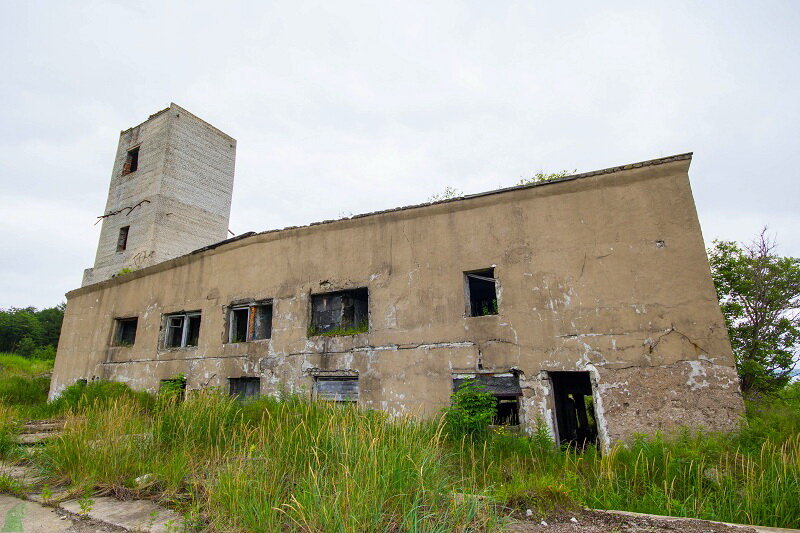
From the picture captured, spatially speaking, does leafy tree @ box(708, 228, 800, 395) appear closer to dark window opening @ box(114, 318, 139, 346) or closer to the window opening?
the window opening

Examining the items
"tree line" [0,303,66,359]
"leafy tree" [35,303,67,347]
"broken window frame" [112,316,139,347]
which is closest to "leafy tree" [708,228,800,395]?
"broken window frame" [112,316,139,347]

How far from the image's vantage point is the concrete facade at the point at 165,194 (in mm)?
19609

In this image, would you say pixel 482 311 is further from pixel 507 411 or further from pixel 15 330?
pixel 15 330

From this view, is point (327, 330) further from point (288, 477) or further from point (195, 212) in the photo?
point (195, 212)

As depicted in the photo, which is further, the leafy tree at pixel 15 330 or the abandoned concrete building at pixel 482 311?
the leafy tree at pixel 15 330

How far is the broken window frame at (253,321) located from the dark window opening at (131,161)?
14.9 meters

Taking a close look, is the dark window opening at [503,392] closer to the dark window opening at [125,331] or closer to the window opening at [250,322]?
the window opening at [250,322]

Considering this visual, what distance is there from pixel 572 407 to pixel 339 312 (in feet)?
26.1

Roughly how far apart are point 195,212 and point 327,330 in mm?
14556

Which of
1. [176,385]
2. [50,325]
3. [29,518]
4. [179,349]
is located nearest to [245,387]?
[176,385]

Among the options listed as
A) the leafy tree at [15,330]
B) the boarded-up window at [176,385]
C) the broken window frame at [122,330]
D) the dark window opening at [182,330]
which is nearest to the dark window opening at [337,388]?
the boarded-up window at [176,385]

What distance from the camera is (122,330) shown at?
47.5 ft

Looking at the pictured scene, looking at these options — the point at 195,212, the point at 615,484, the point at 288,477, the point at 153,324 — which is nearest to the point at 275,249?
the point at 153,324

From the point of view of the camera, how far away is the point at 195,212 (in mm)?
21078
